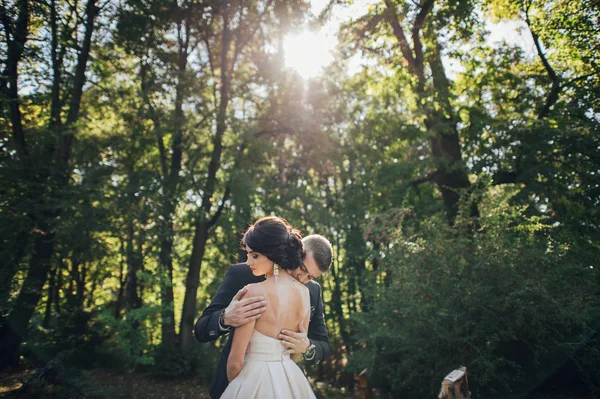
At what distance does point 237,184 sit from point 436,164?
587 centimetres

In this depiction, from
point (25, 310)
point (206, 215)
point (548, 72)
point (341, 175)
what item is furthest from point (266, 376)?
point (341, 175)

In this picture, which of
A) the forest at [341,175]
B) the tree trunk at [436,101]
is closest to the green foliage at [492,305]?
the forest at [341,175]

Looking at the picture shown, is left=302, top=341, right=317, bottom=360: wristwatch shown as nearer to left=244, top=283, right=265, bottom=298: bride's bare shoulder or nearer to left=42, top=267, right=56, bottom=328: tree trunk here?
left=244, top=283, right=265, bottom=298: bride's bare shoulder

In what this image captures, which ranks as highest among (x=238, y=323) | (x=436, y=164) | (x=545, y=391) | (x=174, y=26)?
(x=174, y=26)

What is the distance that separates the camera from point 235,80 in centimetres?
1404

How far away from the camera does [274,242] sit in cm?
268

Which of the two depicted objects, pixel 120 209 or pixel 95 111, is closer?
pixel 120 209

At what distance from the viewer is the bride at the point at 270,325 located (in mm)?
2652

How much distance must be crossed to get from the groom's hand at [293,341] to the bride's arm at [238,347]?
25cm

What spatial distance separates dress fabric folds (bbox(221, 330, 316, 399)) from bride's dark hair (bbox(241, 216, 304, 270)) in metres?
0.54

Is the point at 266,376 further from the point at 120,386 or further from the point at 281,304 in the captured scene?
the point at 120,386

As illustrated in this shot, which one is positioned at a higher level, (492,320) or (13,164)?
(13,164)

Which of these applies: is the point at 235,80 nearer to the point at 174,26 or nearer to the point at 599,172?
the point at 174,26

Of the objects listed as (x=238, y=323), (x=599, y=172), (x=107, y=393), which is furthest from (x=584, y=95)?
(x=107, y=393)
